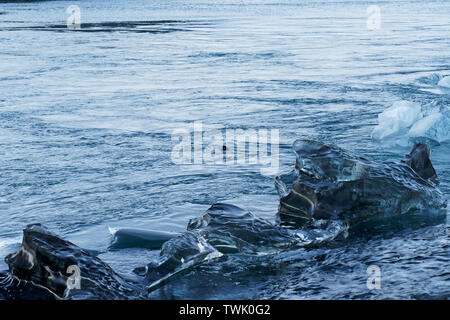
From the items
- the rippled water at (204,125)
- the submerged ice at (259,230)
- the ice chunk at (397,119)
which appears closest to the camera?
the submerged ice at (259,230)

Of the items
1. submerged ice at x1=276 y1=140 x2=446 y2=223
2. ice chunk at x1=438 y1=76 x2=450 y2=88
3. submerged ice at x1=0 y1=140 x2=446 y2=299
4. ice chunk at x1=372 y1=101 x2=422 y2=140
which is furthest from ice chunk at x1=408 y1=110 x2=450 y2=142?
ice chunk at x1=438 y1=76 x2=450 y2=88

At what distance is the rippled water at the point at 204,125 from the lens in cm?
337

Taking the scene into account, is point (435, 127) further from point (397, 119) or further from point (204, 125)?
point (204, 125)

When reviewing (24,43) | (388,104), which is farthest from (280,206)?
(24,43)

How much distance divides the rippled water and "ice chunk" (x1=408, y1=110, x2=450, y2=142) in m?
0.29

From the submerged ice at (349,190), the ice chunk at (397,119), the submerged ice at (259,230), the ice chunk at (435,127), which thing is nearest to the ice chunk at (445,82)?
the ice chunk at (397,119)

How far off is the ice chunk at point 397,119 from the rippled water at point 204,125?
14 centimetres

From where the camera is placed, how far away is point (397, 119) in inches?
256

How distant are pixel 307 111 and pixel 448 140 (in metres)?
1.82

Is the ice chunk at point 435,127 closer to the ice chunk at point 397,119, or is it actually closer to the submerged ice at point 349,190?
the ice chunk at point 397,119

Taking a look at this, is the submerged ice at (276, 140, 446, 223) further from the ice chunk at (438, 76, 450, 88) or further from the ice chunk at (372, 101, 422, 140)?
the ice chunk at (438, 76, 450, 88)

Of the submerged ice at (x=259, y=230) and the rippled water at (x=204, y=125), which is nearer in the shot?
the submerged ice at (x=259, y=230)

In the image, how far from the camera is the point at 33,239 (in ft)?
10.7
